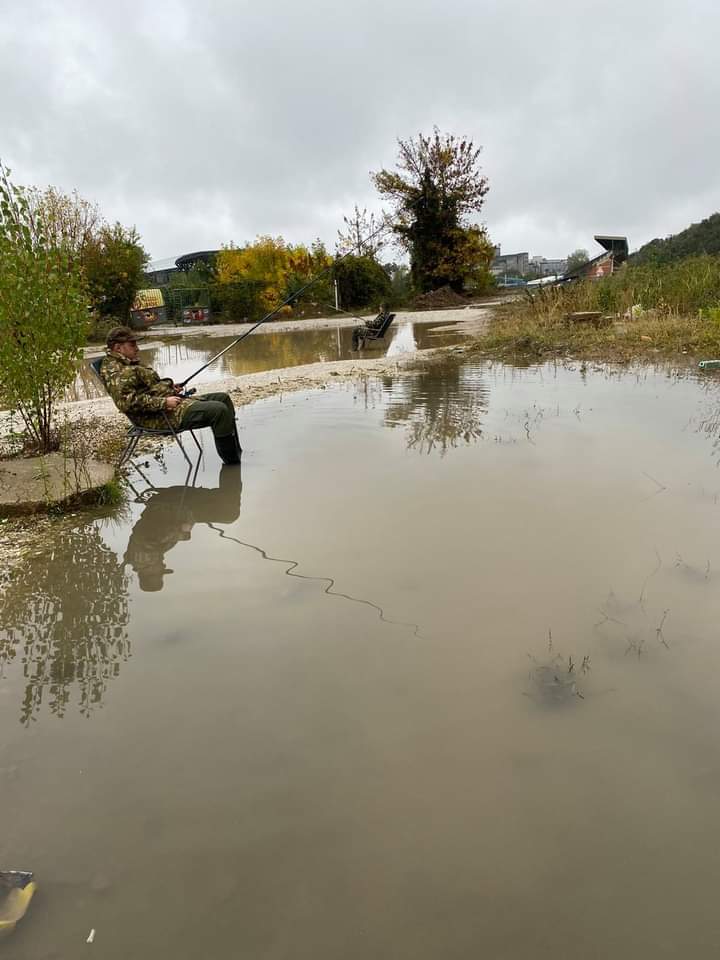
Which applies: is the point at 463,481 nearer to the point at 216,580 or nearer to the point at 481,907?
the point at 216,580

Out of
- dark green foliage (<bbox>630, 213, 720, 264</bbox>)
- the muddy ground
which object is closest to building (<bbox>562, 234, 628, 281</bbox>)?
the muddy ground

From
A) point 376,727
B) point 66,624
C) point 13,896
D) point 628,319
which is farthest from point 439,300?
point 13,896

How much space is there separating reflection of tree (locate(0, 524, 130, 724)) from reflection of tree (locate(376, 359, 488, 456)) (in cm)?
320

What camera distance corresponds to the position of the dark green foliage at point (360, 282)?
31.9 metres

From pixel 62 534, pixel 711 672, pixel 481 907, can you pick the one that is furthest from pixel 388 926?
pixel 62 534

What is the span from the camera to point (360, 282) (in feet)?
107

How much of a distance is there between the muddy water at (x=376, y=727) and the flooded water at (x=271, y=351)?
8226 mm

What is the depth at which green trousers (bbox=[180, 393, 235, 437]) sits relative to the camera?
214 inches

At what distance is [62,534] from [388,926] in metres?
3.55

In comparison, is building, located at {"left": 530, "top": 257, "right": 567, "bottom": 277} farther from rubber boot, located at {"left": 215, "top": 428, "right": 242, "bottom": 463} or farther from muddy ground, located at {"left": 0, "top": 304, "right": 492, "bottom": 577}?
rubber boot, located at {"left": 215, "top": 428, "right": 242, "bottom": 463}

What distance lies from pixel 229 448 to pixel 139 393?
36.3 inches

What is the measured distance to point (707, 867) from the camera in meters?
1.70

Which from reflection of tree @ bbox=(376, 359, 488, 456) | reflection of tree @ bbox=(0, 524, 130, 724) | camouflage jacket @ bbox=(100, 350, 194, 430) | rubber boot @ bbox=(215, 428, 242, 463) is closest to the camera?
reflection of tree @ bbox=(0, 524, 130, 724)

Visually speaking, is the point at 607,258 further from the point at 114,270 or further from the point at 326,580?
the point at 326,580
